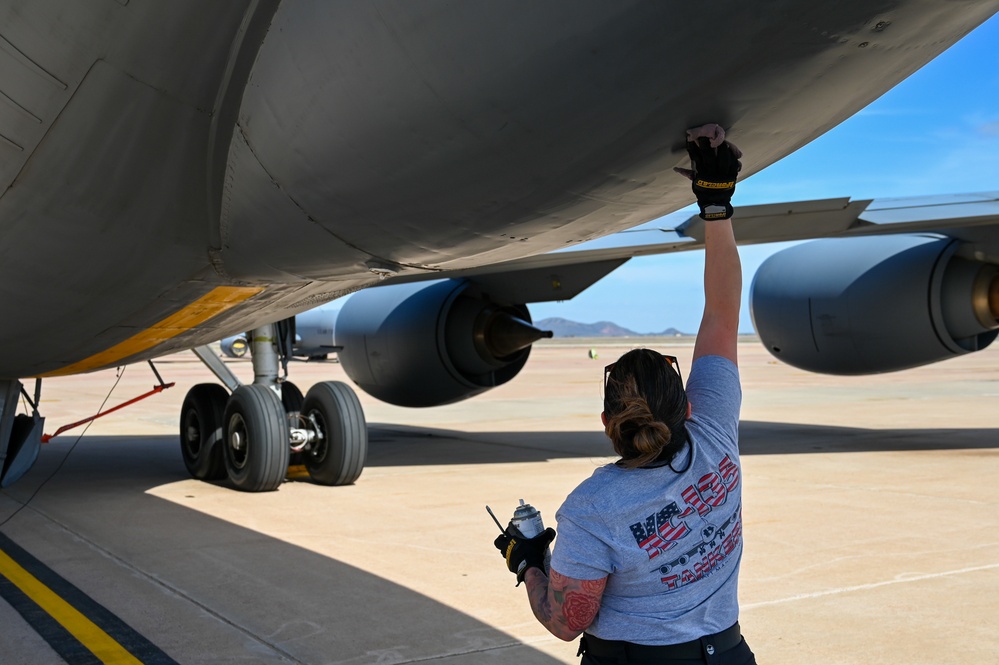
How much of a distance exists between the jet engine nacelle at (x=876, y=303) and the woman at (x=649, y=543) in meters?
8.72

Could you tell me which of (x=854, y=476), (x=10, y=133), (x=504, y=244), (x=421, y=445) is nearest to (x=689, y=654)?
(x=504, y=244)

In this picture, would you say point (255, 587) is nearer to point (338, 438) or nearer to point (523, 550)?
point (523, 550)

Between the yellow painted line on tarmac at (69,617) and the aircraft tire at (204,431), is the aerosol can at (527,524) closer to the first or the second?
the yellow painted line on tarmac at (69,617)

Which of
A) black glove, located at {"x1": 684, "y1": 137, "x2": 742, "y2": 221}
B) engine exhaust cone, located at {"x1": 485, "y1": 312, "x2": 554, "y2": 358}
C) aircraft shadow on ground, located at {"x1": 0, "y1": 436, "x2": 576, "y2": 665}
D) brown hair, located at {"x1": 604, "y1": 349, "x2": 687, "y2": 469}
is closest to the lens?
brown hair, located at {"x1": 604, "y1": 349, "x2": 687, "y2": 469}

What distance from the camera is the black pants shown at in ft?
6.39

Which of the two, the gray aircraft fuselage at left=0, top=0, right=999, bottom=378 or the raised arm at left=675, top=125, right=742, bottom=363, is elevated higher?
the gray aircraft fuselage at left=0, top=0, right=999, bottom=378

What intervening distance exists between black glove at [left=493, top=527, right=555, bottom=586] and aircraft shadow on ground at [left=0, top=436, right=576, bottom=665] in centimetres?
177

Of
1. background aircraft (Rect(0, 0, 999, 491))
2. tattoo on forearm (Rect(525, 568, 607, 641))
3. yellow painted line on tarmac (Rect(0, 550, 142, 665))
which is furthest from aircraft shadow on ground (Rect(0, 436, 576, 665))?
tattoo on forearm (Rect(525, 568, 607, 641))

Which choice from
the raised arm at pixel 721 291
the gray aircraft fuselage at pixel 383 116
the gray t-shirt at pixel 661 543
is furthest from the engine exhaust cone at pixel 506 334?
the gray t-shirt at pixel 661 543

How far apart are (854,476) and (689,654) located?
7176mm

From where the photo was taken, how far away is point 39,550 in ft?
18.7

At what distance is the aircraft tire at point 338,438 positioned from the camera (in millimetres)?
8352

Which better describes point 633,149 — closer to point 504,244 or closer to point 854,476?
point 504,244

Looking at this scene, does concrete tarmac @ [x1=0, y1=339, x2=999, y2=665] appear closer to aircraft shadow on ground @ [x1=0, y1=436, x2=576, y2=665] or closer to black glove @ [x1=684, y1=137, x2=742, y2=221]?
aircraft shadow on ground @ [x1=0, y1=436, x2=576, y2=665]
